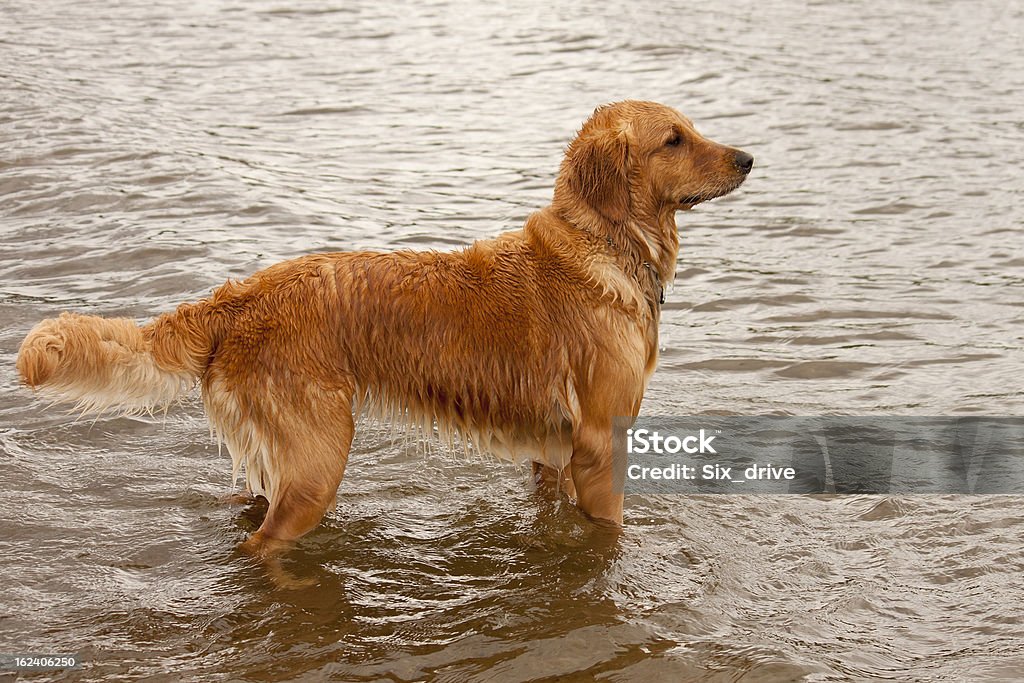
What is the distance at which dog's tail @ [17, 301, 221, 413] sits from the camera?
427cm

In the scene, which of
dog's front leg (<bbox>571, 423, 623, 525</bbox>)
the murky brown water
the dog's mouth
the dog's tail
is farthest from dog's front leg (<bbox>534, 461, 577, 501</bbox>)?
the dog's tail

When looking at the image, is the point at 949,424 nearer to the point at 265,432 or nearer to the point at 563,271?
the point at 563,271

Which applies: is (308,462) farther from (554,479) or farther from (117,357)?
(554,479)

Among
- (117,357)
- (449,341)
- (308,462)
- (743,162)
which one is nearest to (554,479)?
(449,341)

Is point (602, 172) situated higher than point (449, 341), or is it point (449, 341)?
point (602, 172)

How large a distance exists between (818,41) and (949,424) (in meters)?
10.7

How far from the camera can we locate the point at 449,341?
498 centimetres

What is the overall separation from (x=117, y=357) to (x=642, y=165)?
8.04ft

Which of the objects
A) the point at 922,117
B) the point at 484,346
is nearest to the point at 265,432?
the point at 484,346

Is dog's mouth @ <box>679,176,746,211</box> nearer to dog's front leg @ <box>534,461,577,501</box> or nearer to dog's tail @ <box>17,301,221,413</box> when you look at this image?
dog's front leg @ <box>534,461,577,501</box>

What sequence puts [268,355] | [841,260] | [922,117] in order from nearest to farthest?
[268,355] < [841,260] < [922,117]

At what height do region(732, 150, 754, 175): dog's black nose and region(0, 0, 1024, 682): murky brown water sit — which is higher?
region(732, 150, 754, 175): dog's black nose

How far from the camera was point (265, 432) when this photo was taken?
4730 millimetres

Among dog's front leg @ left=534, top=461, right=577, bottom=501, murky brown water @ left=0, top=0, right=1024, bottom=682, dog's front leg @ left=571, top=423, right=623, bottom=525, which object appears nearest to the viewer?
murky brown water @ left=0, top=0, right=1024, bottom=682
